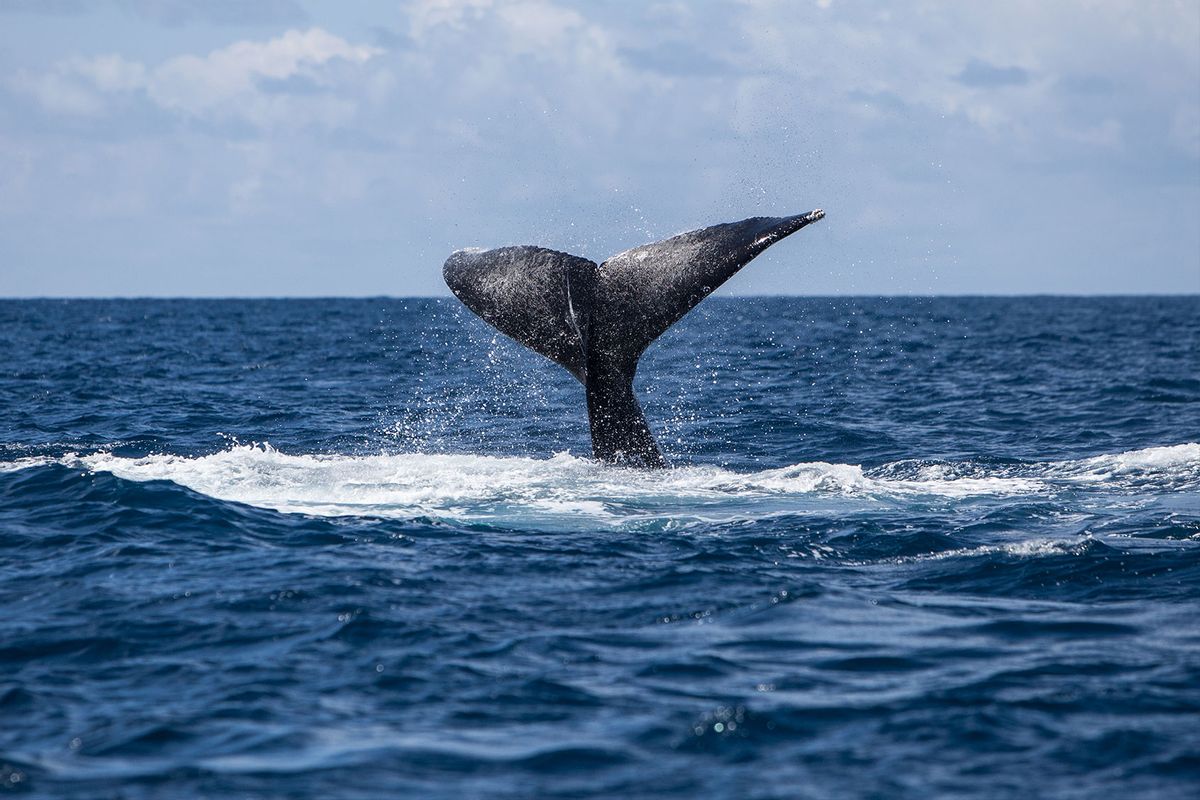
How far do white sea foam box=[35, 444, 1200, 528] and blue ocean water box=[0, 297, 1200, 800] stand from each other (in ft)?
0.21

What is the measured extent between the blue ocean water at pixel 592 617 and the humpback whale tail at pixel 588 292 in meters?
1.33

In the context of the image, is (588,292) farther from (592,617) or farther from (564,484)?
(592,617)

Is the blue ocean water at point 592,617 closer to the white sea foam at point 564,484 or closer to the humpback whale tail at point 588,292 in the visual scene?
the white sea foam at point 564,484

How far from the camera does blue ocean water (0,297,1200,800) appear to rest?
6.42 meters

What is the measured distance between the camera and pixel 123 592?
931 centimetres

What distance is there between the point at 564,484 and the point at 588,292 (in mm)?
1859

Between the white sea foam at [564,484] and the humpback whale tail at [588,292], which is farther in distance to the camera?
the white sea foam at [564,484]

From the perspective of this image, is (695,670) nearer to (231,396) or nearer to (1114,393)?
(231,396)

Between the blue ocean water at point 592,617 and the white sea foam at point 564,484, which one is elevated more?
the white sea foam at point 564,484

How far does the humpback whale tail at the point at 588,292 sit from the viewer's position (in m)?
11.7

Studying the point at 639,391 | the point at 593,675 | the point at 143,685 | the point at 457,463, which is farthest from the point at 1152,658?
the point at 639,391

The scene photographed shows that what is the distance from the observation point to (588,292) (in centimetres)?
1209

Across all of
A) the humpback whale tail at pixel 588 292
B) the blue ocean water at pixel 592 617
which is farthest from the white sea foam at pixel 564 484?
the humpback whale tail at pixel 588 292

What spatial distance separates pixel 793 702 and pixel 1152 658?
2155 mm
